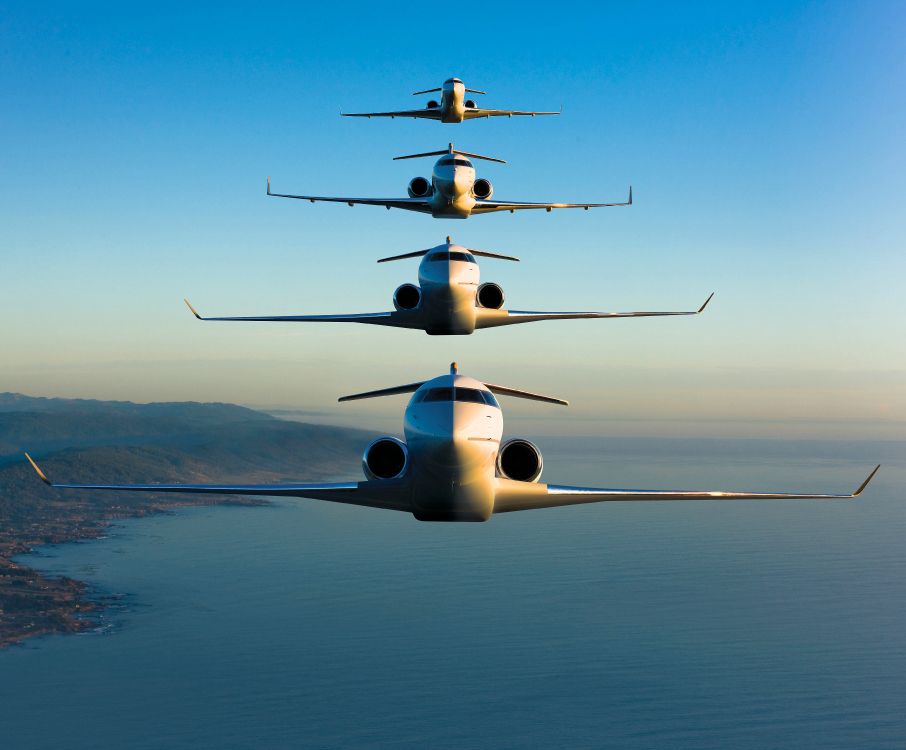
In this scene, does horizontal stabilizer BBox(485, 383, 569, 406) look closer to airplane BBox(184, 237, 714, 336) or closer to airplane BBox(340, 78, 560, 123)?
airplane BBox(184, 237, 714, 336)

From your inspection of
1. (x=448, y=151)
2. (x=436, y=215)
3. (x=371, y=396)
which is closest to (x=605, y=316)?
(x=371, y=396)

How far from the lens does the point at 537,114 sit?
72000 millimetres

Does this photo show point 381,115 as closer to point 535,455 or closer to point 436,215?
point 436,215

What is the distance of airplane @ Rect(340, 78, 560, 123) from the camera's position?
228 feet

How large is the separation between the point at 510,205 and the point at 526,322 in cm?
1751

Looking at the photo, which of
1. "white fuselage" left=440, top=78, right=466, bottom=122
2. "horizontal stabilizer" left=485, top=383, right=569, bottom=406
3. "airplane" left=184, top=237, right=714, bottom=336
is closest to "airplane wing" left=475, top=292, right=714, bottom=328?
"airplane" left=184, top=237, right=714, bottom=336

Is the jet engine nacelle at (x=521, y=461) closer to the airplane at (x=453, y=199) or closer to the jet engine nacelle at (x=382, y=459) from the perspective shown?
the jet engine nacelle at (x=382, y=459)

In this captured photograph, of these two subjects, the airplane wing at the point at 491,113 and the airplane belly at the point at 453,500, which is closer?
the airplane belly at the point at 453,500

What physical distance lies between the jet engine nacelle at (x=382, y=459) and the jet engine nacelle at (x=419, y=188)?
38465 mm

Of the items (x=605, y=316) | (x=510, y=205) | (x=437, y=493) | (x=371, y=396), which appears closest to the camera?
(x=437, y=493)

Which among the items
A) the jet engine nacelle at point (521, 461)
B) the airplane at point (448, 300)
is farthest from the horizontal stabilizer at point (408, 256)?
the jet engine nacelle at point (521, 461)

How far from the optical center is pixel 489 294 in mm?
41625

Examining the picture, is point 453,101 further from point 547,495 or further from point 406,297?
point 547,495

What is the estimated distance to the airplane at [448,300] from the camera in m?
39.2
